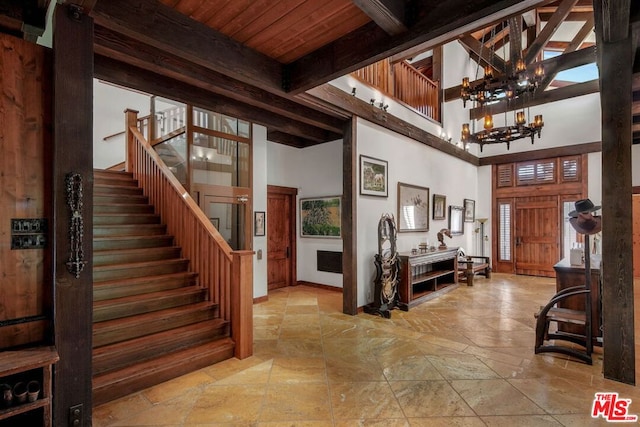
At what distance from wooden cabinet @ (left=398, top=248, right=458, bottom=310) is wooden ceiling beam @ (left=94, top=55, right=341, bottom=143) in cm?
307

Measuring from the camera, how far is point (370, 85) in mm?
5129

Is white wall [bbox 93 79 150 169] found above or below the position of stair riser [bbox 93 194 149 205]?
above

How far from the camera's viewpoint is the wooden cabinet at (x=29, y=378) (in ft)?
5.67

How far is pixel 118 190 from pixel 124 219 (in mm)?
942

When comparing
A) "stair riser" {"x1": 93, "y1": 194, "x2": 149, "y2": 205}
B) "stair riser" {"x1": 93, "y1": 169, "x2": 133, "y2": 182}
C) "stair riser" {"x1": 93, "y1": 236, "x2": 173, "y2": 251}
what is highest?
"stair riser" {"x1": 93, "y1": 169, "x2": 133, "y2": 182}

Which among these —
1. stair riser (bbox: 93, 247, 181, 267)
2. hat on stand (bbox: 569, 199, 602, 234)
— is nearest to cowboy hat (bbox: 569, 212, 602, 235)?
hat on stand (bbox: 569, 199, 602, 234)

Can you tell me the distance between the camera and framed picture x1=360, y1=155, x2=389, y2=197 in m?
4.93

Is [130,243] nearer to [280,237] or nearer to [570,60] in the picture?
[280,237]

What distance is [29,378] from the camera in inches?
77.4

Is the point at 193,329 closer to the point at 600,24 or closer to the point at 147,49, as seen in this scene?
the point at 147,49

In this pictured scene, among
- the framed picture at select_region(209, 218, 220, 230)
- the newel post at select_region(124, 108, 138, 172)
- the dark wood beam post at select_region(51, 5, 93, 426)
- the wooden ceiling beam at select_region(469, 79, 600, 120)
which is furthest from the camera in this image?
the wooden ceiling beam at select_region(469, 79, 600, 120)

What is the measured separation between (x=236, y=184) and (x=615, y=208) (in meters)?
4.91

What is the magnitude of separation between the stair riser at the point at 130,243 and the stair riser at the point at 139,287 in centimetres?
83

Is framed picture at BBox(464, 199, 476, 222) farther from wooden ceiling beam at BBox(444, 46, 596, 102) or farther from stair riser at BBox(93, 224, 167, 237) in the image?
stair riser at BBox(93, 224, 167, 237)
